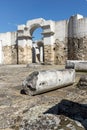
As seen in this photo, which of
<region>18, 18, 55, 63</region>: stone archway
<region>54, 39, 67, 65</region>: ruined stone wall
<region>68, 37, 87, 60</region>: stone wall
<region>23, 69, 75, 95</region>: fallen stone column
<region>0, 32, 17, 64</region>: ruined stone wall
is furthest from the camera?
<region>0, 32, 17, 64</region>: ruined stone wall


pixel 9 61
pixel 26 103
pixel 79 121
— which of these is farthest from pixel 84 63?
pixel 9 61

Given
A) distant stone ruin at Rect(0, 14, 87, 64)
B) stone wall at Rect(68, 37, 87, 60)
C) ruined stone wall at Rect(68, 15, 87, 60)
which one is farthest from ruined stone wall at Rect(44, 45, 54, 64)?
ruined stone wall at Rect(68, 15, 87, 60)

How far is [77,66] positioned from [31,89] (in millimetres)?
4778

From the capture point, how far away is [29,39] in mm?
23172

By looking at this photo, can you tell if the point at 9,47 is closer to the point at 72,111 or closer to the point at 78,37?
the point at 78,37

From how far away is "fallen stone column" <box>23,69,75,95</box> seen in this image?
20.2 feet

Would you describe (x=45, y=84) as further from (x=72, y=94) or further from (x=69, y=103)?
(x=69, y=103)

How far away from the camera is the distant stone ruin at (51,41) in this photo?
63.4 feet

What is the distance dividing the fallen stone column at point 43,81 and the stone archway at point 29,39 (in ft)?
45.3

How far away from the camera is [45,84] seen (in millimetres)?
6363

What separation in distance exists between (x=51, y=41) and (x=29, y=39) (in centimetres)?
316

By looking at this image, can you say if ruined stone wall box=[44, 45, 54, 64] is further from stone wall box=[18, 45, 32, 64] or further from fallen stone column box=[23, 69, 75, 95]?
fallen stone column box=[23, 69, 75, 95]

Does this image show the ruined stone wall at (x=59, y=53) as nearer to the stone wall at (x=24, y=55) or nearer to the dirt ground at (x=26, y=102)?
the stone wall at (x=24, y=55)

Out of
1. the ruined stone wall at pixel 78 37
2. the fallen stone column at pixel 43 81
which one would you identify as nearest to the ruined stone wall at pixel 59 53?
the ruined stone wall at pixel 78 37
